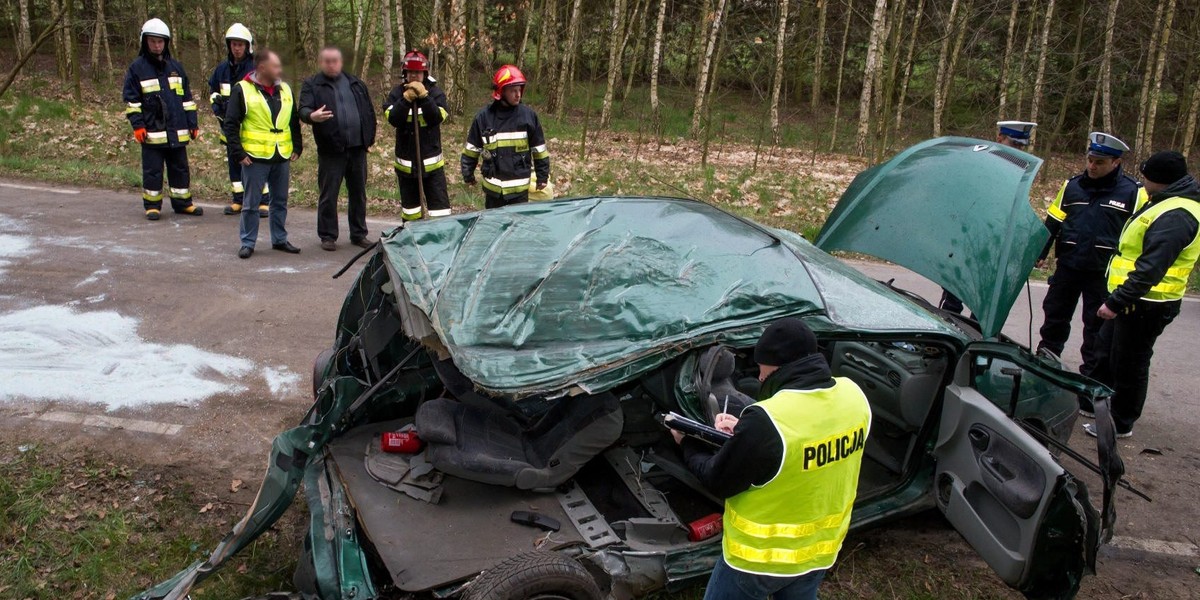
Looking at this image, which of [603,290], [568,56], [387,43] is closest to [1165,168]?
[603,290]

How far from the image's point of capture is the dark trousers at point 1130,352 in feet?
16.0

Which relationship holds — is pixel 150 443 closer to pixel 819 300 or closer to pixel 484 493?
pixel 484 493

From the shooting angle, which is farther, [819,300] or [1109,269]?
[1109,269]

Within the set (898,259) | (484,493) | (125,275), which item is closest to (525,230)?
(484,493)

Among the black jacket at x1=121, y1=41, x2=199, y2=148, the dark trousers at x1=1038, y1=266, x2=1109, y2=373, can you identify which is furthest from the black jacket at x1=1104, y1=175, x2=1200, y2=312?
the black jacket at x1=121, y1=41, x2=199, y2=148

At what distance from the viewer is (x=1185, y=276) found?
4.82 m

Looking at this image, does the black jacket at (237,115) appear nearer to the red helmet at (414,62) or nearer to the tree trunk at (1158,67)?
the red helmet at (414,62)

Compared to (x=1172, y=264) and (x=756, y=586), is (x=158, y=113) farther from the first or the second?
(x=1172, y=264)

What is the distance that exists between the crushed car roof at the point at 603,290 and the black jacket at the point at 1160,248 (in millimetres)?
1933

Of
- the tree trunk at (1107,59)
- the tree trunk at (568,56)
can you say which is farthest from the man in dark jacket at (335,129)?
the tree trunk at (1107,59)

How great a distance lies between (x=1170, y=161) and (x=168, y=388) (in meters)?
5.99

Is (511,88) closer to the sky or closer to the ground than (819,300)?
closer to the sky

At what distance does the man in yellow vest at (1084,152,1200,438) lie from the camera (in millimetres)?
4629

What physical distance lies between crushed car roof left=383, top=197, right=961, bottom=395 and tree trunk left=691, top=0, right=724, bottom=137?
11144 millimetres
